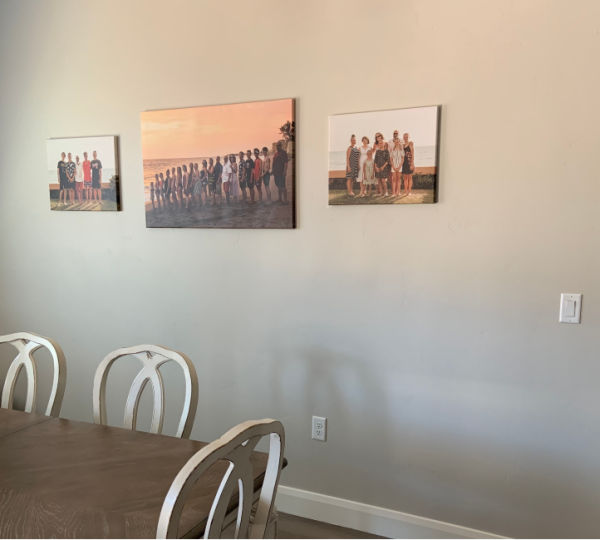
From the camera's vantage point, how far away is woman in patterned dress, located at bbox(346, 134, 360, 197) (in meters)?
2.03

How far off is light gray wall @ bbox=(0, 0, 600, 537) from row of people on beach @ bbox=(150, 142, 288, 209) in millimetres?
113

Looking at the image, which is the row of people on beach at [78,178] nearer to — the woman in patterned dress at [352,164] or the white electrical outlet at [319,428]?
the woman in patterned dress at [352,164]

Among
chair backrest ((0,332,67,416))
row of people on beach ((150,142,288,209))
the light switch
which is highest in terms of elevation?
row of people on beach ((150,142,288,209))

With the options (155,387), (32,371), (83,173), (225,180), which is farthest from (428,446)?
(83,173)

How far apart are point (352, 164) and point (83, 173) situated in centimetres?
150

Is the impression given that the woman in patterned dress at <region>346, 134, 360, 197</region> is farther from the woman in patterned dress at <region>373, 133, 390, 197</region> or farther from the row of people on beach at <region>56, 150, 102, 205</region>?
the row of people on beach at <region>56, 150, 102, 205</region>

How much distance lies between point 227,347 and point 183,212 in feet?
2.32

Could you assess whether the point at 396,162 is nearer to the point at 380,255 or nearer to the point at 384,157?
the point at 384,157

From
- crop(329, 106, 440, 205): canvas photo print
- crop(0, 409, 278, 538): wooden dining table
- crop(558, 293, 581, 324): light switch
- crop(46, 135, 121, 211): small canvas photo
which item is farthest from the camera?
crop(46, 135, 121, 211): small canvas photo

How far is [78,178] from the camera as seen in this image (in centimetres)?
260

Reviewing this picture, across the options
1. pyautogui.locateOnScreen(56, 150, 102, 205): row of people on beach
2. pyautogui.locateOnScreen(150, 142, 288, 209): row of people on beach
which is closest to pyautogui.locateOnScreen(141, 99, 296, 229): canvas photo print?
pyautogui.locateOnScreen(150, 142, 288, 209): row of people on beach

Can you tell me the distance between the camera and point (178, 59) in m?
2.32

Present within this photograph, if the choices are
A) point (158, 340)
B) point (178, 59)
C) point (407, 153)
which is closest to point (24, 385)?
point (158, 340)

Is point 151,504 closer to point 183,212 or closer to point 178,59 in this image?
point 183,212
